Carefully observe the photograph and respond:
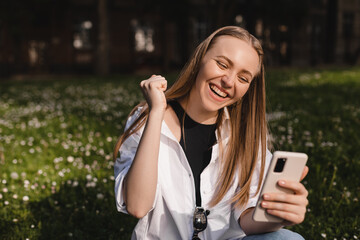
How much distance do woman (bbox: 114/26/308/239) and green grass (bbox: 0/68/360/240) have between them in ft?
1.61

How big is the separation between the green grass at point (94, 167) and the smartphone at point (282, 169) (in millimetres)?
1139

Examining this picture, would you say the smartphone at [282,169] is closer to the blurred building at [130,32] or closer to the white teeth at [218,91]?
the white teeth at [218,91]

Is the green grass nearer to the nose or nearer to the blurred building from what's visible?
the nose

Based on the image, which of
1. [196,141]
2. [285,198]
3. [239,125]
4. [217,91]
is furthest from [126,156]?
[285,198]

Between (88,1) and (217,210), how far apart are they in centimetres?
2950

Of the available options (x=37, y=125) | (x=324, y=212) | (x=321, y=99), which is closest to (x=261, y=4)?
(x=321, y=99)

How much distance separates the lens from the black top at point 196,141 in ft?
7.79

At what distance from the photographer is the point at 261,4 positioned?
2892cm

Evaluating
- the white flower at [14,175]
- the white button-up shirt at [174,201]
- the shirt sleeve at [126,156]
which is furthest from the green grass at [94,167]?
the shirt sleeve at [126,156]

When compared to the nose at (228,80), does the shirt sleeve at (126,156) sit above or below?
below

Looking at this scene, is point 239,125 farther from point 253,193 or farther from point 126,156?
point 126,156

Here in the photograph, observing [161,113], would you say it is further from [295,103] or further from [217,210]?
[295,103]

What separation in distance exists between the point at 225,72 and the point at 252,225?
2.92 feet

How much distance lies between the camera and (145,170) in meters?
1.87
